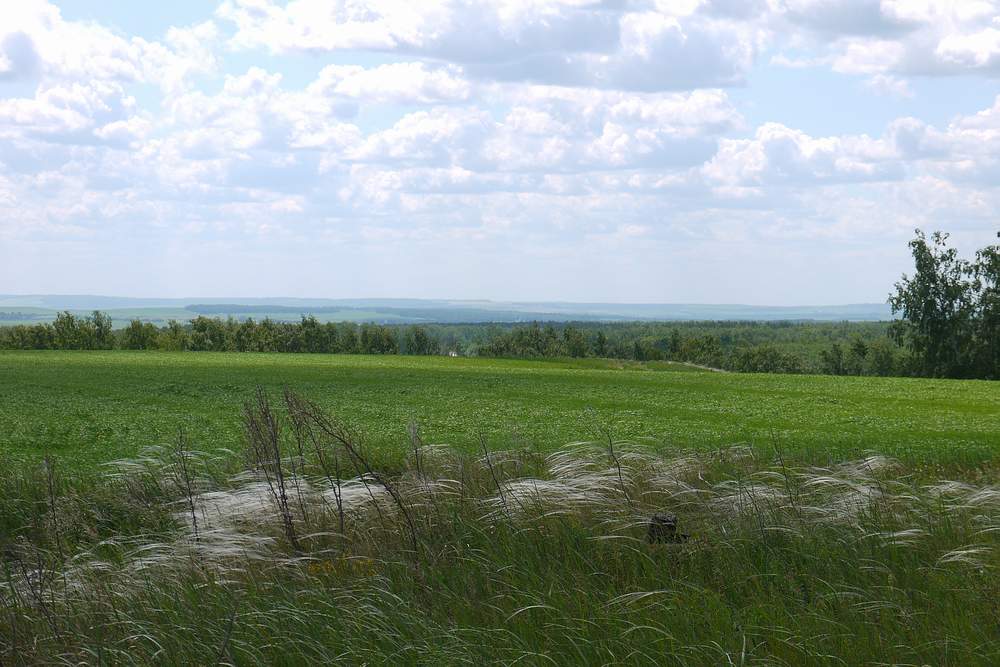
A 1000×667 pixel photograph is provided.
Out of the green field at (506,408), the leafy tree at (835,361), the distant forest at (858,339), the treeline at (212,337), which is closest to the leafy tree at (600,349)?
the distant forest at (858,339)

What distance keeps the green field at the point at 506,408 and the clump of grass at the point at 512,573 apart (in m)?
4.87

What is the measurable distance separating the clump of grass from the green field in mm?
4868

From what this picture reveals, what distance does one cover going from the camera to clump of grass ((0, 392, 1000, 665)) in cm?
665

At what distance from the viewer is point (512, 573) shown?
827 centimetres

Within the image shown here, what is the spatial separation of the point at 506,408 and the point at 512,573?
2037 centimetres

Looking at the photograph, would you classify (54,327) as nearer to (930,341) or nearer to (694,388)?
(694,388)

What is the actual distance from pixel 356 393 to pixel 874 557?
26851mm

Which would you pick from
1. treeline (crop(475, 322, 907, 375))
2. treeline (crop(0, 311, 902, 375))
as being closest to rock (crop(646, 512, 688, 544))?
treeline (crop(0, 311, 902, 375))

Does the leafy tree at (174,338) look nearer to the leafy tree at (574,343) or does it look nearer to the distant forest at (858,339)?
the distant forest at (858,339)

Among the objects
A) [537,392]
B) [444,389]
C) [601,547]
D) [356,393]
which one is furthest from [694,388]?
[601,547]

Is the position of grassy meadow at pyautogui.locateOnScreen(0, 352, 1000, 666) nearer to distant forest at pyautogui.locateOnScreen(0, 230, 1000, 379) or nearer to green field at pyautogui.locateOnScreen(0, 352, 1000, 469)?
green field at pyautogui.locateOnScreen(0, 352, 1000, 469)

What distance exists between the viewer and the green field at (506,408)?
61.9 ft

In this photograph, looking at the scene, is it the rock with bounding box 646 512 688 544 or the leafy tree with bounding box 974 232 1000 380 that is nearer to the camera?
the rock with bounding box 646 512 688 544

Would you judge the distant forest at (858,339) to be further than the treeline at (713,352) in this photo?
No
